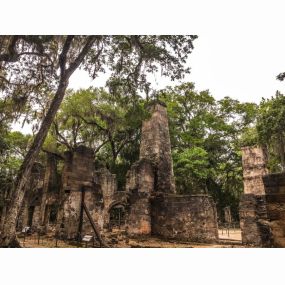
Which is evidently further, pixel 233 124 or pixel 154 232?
pixel 233 124

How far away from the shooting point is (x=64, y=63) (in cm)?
845

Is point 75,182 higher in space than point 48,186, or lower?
lower

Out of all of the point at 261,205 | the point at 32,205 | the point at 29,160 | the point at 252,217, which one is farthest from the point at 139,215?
the point at 32,205

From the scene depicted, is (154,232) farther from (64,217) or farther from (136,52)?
(136,52)

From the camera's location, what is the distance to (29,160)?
7.15 m

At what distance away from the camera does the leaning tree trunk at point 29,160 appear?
6250 mm

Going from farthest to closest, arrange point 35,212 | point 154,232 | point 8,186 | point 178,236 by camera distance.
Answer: point 8,186
point 35,212
point 154,232
point 178,236

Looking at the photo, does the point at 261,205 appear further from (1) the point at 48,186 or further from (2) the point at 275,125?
(1) the point at 48,186

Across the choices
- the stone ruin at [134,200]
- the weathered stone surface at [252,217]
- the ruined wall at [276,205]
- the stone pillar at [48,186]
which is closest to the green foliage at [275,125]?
the weathered stone surface at [252,217]

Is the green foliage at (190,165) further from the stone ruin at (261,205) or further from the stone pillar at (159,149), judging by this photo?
the stone pillar at (159,149)

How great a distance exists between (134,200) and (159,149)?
3.08 meters

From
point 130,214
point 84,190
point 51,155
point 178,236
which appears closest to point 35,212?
point 51,155

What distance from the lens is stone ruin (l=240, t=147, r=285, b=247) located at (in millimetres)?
4355

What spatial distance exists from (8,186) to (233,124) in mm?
18784
